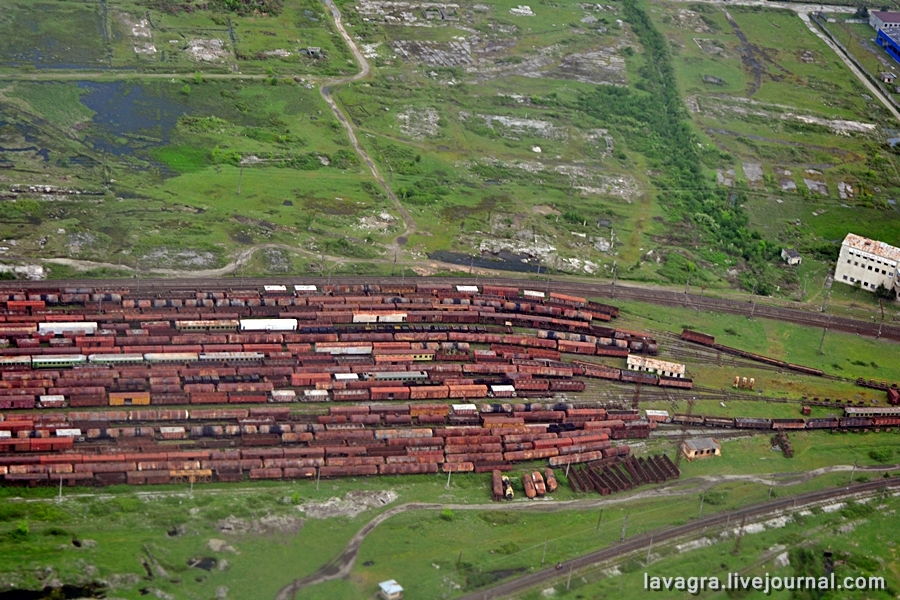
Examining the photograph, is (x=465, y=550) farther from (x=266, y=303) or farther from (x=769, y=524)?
(x=266, y=303)

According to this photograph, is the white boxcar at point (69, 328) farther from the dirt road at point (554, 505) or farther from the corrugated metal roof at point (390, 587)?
the corrugated metal roof at point (390, 587)

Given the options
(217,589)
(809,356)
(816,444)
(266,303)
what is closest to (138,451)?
(217,589)

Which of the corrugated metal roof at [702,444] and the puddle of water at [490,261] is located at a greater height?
the corrugated metal roof at [702,444]

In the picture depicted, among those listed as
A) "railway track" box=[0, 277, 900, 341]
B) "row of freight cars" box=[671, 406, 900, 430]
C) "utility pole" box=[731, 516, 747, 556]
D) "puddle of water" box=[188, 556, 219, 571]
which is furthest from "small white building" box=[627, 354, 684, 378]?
"puddle of water" box=[188, 556, 219, 571]

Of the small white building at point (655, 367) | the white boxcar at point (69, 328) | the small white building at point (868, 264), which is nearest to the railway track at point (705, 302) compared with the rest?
the small white building at point (868, 264)

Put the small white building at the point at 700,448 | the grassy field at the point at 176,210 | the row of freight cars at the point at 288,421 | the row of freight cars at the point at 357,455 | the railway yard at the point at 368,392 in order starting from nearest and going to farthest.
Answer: the row of freight cars at the point at 357,455
the railway yard at the point at 368,392
the row of freight cars at the point at 288,421
the small white building at the point at 700,448
the grassy field at the point at 176,210

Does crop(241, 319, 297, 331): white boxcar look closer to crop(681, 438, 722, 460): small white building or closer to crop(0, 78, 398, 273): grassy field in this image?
crop(0, 78, 398, 273): grassy field
